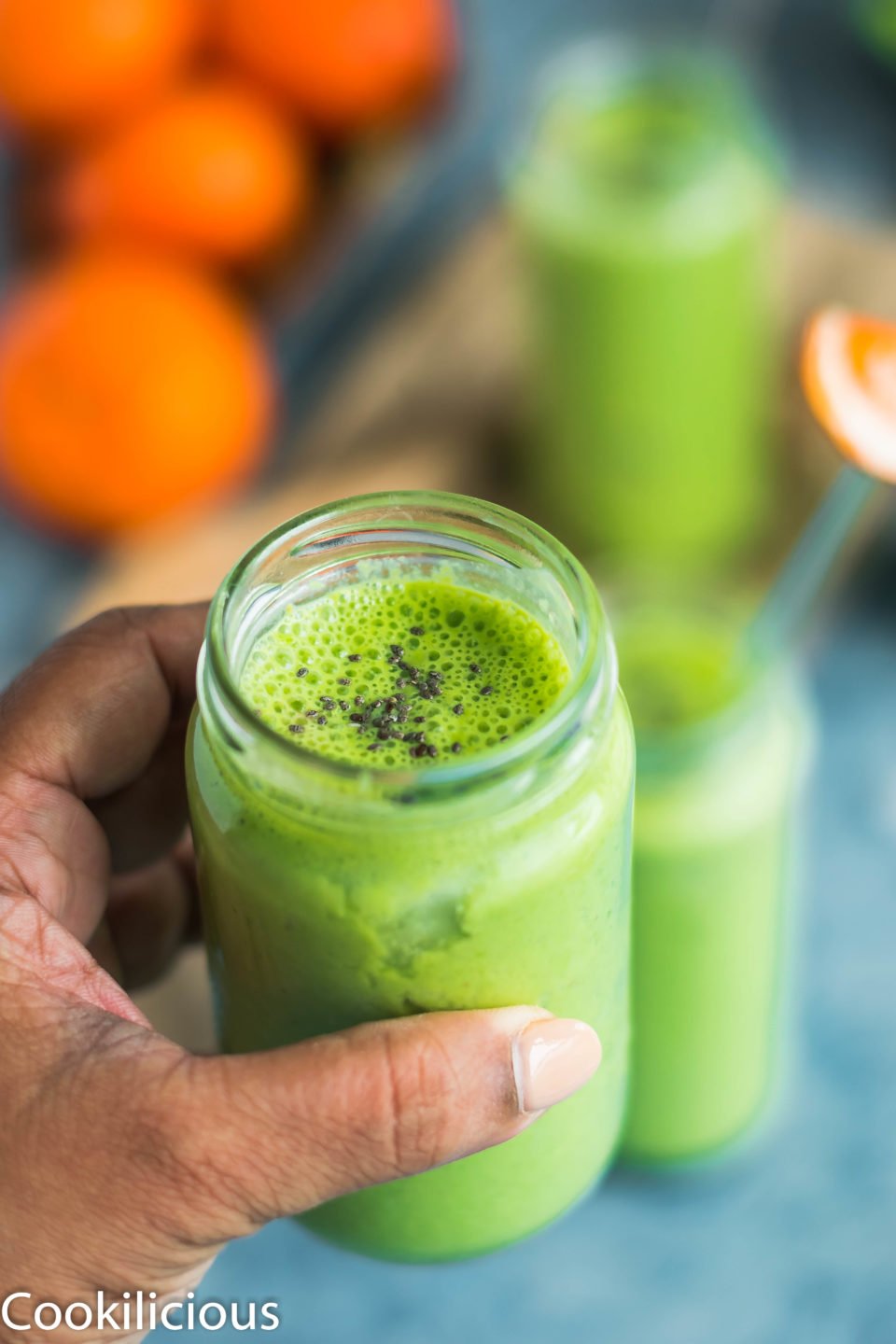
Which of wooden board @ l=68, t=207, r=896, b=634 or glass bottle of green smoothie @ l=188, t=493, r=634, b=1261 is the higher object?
glass bottle of green smoothie @ l=188, t=493, r=634, b=1261

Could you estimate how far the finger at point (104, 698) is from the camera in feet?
2.38

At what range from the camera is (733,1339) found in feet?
3.77

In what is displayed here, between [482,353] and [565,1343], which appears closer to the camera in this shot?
[565,1343]

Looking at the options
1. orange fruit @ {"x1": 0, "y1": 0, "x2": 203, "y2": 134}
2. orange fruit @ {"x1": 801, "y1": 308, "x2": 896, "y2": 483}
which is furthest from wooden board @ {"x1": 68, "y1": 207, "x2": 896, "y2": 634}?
orange fruit @ {"x1": 801, "y1": 308, "x2": 896, "y2": 483}

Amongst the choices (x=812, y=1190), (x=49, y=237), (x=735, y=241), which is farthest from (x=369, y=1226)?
(x=49, y=237)

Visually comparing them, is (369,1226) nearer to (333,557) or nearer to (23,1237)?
(23,1237)

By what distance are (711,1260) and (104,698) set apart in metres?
0.70

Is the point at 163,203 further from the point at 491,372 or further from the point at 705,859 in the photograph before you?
the point at 705,859

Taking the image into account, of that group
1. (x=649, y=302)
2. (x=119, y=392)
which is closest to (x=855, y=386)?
(x=649, y=302)

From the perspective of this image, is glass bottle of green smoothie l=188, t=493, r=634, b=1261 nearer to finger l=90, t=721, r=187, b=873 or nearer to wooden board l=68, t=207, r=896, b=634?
finger l=90, t=721, r=187, b=873

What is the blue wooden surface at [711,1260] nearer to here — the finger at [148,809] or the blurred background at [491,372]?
the blurred background at [491,372]

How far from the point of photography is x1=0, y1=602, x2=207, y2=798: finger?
2.38 feet

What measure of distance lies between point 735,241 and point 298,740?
935mm

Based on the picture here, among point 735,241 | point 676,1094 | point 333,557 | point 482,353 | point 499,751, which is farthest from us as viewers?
point 482,353
